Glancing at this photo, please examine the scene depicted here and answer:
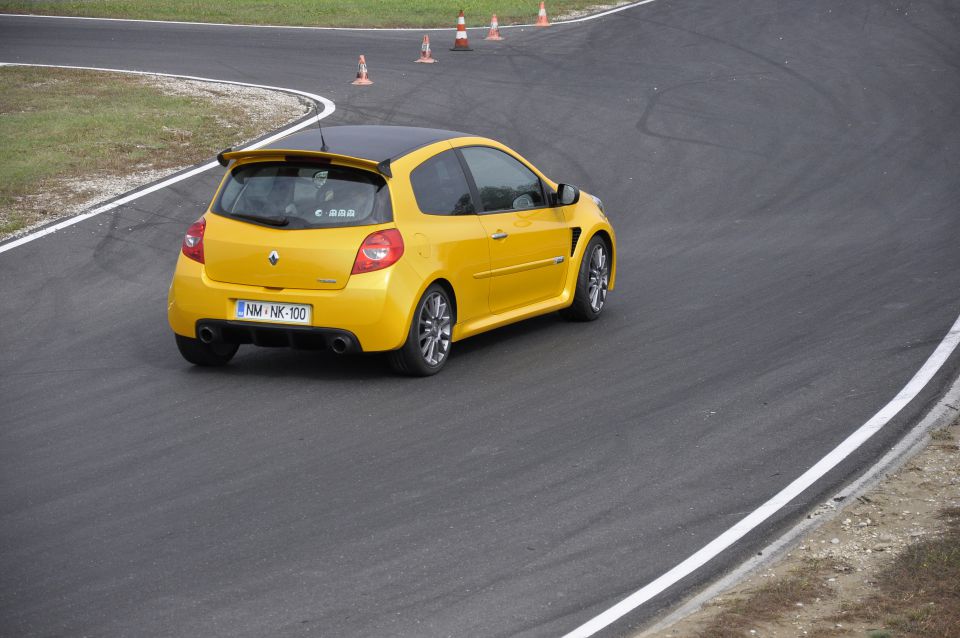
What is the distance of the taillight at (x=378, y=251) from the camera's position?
9.59m

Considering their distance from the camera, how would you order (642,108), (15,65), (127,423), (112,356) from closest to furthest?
1. (127,423)
2. (112,356)
3. (642,108)
4. (15,65)

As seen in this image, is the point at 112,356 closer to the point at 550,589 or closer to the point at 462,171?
the point at 462,171

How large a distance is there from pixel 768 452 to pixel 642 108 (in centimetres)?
1483

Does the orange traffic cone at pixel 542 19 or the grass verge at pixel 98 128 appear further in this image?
the orange traffic cone at pixel 542 19

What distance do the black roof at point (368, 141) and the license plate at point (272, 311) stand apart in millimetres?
1104

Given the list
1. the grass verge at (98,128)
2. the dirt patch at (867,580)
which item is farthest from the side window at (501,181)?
the grass verge at (98,128)

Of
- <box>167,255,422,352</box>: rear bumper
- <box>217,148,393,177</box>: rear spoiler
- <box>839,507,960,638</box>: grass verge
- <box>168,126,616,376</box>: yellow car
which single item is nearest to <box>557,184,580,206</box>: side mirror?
<box>168,126,616,376</box>: yellow car

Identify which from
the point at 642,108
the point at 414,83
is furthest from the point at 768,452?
the point at 414,83

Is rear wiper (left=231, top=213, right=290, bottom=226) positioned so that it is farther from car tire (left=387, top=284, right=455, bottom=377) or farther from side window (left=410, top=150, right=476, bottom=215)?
car tire (left=387, top=284, right=455, bottom=377)

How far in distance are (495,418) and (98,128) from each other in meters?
12.4

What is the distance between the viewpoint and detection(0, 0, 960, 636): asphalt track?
630 cm

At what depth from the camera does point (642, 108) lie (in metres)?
22.5

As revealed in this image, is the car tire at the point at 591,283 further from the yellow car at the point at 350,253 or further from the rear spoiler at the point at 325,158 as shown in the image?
the rear spoiler at the point at 325,158

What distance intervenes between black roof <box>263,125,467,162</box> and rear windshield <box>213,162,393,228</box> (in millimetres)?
147
